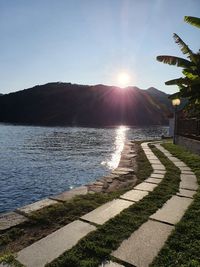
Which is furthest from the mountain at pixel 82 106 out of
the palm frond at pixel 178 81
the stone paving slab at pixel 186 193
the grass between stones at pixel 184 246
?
the grass between stones at pixel 184 246

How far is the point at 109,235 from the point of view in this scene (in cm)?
451

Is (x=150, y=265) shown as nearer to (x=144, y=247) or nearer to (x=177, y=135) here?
(x=144, y=247)

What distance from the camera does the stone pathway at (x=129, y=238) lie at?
3.79 m

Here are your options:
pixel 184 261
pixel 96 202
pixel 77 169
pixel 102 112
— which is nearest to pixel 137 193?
pixel 96 202

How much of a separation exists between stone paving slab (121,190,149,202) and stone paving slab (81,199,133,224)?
0.28 meters

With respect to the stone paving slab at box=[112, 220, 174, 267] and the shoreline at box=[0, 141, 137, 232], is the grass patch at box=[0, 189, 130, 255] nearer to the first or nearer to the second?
the shoreline at box=[0, 141, 137, 232]

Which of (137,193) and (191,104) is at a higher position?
(191,104)

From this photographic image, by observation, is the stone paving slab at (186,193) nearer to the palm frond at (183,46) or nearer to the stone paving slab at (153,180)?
the stone paving slab at (153,180)

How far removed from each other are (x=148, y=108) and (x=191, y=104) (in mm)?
127053

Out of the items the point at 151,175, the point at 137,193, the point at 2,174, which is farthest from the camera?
the point at 2,174

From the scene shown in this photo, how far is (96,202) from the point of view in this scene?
663 centimetres

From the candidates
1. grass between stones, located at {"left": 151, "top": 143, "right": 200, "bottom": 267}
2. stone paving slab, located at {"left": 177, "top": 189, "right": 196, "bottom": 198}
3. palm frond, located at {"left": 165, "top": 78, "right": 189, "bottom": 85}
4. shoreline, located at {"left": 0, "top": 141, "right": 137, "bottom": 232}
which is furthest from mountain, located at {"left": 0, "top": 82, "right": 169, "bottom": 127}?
grass between stones, located at {"left": 151, "top": 143, "right": 200, "bottom": 267}

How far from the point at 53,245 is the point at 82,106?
440ft

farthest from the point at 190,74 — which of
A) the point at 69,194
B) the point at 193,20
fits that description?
the point at 69,194
